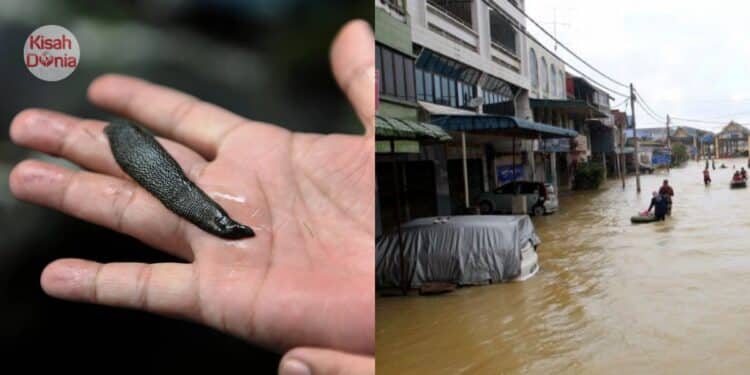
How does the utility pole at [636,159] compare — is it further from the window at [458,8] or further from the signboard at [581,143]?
the window at [458,8]

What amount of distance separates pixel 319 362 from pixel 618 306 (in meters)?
1.31

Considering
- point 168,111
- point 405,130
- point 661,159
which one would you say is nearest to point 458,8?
point 405,130

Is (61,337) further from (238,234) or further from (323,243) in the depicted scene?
(323,243)

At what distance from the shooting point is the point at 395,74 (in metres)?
1.57

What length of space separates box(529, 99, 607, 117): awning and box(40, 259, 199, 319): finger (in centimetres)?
166

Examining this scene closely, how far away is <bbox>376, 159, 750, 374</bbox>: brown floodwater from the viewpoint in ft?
6.09

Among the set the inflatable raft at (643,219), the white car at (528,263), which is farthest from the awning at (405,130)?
the white car at (528,263)

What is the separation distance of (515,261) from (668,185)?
109cm

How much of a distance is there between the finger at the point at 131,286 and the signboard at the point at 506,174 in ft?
4.37

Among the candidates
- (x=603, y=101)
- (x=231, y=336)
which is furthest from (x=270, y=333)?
(x=603, y=101)

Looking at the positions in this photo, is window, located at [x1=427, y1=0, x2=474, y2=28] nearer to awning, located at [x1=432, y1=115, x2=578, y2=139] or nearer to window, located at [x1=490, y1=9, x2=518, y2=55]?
window, located at [x1=490, y1=9, x2=518, y2=55]

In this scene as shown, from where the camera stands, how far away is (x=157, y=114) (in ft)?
4.34

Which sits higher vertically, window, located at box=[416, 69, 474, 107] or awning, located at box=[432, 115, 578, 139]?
window, located at box=[416, 69, 474, 107]

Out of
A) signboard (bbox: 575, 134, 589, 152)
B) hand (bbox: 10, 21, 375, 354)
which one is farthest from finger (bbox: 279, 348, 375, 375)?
signboard (bbox: 575, 134, 589, 152)
